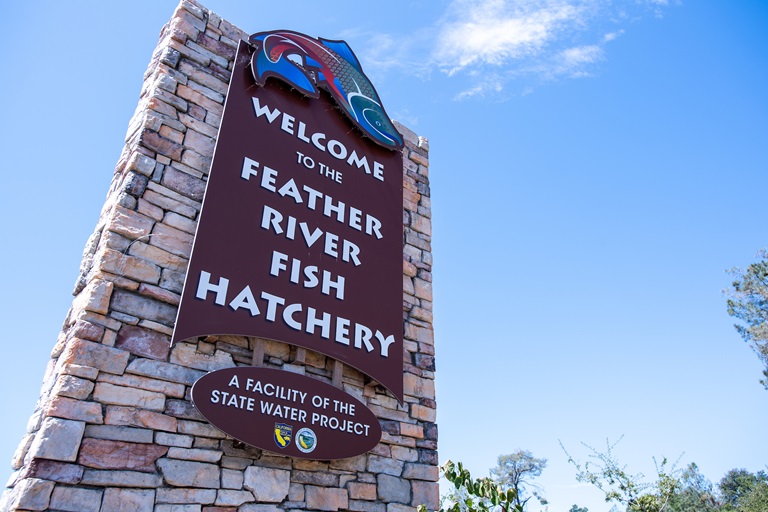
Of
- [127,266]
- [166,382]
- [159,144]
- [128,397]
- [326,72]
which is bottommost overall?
[128,397]

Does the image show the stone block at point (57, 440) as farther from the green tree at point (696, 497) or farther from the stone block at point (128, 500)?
the green tree at point (696, 497)

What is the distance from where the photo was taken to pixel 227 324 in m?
3.50

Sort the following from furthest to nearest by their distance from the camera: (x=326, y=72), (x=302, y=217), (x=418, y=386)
→ (x=326, y=72)
(x=418, y=386)
(x=302, y=217)

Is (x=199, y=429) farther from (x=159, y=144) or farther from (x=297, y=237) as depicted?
(x=159, y=144)

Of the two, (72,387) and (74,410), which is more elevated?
(72,387)

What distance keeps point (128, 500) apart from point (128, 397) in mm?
536

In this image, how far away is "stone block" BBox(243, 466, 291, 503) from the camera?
324 centimetres

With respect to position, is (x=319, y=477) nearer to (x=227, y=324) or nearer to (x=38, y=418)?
(x=227, y=324)

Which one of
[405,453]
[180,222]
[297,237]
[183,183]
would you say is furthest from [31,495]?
[405,453]

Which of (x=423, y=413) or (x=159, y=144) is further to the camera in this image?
(x=423, y=413)

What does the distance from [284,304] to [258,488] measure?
1212 millimetres

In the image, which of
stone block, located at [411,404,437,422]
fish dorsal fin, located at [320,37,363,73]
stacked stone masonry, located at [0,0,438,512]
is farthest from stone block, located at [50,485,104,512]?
fish dorsal fin, located at [320,37,363,73]

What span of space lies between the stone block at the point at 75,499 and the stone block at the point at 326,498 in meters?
1.25

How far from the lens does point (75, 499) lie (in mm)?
A: 2639
